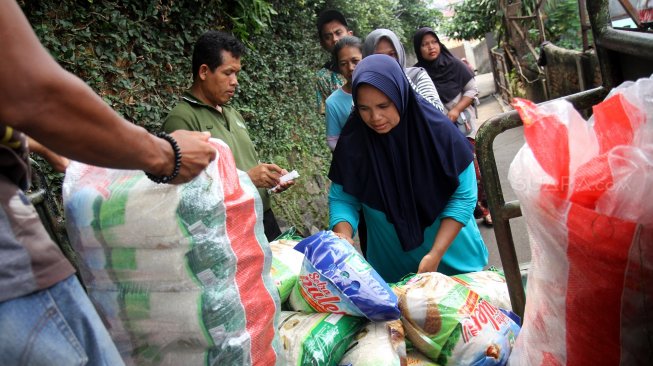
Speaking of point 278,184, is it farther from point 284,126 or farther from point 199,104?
point 284,126

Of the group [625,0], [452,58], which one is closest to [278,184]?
[625,0]

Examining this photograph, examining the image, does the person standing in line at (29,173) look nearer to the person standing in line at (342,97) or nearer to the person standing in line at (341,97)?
the person standing in line at (342,97)

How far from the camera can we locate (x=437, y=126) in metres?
2.30

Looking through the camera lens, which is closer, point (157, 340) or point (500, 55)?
point (157, 340)

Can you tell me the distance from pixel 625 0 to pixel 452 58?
374 cm

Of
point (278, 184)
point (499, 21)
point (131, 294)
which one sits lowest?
point (499, 21)

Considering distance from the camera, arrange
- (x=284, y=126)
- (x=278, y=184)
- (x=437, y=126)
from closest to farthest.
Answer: (x=437, y=126)
(x=278, y=184)
(x=284, y=126)

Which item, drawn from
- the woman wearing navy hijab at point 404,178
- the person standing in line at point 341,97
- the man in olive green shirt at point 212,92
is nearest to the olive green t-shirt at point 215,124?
the man in olive green shirt at point 212,92

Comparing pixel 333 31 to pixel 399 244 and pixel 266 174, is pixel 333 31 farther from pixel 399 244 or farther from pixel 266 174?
pixel 399 244

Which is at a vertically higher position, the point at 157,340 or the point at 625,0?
the point at 625,0

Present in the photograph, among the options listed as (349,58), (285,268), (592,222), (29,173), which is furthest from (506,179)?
(29,173)

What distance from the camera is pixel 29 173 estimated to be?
1.10 metres

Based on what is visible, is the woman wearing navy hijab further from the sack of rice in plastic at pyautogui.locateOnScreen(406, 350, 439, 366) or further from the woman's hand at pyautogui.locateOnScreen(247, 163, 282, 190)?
the sack of rice in plastic at pyautogui.locateOnScreen(406, 350, 439, 366)

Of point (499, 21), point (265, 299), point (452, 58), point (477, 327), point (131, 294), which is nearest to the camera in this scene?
point (131, 294)
